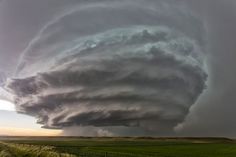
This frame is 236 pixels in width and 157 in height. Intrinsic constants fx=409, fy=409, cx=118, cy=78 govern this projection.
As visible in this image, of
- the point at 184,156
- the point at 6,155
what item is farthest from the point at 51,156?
the point at 184,156

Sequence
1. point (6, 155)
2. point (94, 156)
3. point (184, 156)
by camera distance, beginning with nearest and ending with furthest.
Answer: point (6, 155) → point (94, 156) → point (184, 156)

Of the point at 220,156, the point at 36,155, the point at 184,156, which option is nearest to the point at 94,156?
the point at 184,156

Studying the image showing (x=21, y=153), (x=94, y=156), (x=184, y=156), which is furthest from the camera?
(x=184, y=156)

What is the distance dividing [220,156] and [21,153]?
240ft

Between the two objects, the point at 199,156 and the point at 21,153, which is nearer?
the point at 21,153

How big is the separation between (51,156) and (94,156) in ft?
135

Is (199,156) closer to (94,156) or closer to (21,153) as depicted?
(94,156)

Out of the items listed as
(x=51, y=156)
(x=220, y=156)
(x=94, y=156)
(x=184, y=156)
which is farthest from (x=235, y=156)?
(x=51, y=156)

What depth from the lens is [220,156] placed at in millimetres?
84562

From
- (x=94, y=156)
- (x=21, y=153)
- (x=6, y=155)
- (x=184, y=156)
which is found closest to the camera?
(x=6, y=155)

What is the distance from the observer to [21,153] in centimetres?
1705

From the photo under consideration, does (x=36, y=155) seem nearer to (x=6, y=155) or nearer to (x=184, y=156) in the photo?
(x=6, y=155)

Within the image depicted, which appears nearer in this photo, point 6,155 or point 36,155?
point 6,155

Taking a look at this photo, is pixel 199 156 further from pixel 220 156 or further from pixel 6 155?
pixel 6 155
